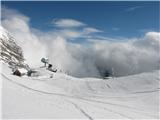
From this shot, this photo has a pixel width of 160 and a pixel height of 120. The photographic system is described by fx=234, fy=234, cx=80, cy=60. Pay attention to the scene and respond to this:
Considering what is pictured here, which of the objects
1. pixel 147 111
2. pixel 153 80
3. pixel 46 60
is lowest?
pixel 147 111

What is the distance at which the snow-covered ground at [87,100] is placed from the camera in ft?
49.0

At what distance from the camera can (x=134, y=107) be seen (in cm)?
2005

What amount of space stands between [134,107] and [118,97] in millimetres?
4157

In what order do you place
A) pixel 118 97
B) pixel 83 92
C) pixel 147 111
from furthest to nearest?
pixel 83 92 < pixel 118 97 < pixel 147 111

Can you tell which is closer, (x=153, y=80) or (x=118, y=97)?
(x=118, y=97)

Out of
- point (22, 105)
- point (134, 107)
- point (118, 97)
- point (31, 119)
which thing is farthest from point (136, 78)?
point (31, 119)

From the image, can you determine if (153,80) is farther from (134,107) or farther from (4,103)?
(4,103)

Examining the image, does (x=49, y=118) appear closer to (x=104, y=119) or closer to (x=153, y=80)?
(x=104, y=119)

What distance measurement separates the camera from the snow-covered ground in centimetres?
1495

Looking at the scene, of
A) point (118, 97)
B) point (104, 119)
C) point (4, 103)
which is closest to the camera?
point (104, 119)

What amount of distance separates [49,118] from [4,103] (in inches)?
162

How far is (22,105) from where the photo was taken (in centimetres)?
1599

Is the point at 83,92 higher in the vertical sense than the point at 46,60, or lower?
lower

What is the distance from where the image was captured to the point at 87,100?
72.1ft
